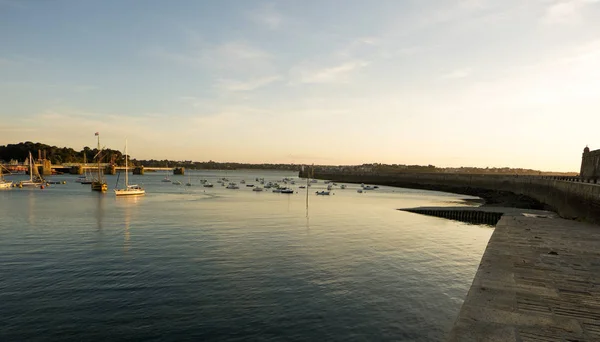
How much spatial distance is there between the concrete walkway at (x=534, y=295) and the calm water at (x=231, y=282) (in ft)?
9.99

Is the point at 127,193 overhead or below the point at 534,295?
below

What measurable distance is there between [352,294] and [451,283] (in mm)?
7283

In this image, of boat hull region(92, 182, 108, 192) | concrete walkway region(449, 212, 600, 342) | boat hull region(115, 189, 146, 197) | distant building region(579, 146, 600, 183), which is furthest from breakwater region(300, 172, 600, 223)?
boat hull region(92, 182, 108, 192)

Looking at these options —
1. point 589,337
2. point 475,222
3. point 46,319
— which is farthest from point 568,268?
point 475,222

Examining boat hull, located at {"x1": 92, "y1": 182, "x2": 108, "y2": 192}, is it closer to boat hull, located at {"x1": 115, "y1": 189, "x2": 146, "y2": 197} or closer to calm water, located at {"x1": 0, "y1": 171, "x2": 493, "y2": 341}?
boat hull, located at {"x1": 115, "y1": 189, "x2": 146, "y2": 197}

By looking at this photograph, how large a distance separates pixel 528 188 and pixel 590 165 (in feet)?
59.5

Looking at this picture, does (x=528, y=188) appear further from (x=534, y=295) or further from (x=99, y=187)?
(x=99, y=187)

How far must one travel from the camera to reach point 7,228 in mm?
43125

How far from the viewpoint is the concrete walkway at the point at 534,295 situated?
11.4m

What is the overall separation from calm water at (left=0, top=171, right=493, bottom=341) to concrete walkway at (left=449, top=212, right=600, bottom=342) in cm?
304

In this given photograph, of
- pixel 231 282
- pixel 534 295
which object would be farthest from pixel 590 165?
pixel 231 282

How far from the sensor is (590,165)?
246 feet

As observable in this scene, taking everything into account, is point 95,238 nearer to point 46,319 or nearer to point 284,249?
point 284,249

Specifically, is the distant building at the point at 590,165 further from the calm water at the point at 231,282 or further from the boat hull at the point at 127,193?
the boat hull at the point at 127,193
